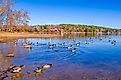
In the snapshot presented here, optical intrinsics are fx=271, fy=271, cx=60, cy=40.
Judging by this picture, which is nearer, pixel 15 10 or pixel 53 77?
pixel 53 77

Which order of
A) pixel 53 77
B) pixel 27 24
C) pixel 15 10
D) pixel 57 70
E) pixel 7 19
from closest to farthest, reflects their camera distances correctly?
pixel 53 77, pixel 57 70, pixel 7 19, pixel 15 10, pixel 27 24

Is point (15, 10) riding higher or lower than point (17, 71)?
higher

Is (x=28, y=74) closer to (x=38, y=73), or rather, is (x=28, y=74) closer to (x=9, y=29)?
(x=38, y=73)

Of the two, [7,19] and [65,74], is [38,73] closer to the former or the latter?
[65,74]

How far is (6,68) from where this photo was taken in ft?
111

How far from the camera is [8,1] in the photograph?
386 feet

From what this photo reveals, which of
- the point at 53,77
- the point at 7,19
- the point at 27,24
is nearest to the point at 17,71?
the point at 53,77

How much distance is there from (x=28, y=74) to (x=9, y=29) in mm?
111191

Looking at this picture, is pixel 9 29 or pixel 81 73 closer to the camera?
pixel 81 73

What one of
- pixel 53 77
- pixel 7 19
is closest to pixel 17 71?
pixel 53 77

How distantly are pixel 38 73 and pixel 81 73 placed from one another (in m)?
4.97

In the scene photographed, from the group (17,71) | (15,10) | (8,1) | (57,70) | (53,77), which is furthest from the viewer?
(15,10)

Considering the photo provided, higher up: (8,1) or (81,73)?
(8,1)

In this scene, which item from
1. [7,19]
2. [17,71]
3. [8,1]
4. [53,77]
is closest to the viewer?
[53,77]
